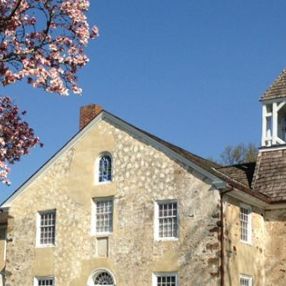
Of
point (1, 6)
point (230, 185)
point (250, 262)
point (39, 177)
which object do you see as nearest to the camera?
point (1, 6)

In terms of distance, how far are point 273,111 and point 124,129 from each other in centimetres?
662

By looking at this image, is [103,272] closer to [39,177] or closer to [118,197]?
[118,197]

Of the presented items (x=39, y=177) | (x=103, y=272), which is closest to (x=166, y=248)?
(x=103, y=272)

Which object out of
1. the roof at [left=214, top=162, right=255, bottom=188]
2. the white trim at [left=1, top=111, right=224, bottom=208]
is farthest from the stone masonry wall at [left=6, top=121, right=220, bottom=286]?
the roof at [left=214, top=162, right=255, bottom=188]

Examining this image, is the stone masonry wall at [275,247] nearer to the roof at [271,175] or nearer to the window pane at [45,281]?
the roof at [271,175]

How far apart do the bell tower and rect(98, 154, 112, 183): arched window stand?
6.76 metres

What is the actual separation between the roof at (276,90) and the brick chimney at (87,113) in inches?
292

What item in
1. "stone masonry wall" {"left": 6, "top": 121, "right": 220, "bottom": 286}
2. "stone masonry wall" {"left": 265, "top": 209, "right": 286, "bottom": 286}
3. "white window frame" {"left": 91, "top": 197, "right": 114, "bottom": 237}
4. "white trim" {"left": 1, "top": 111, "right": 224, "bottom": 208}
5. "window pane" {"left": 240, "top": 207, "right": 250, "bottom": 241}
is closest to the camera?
"stone masonry wall" {"left": 6, "top": 121, "right": 220, "bottom": 286}

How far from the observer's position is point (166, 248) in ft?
86.1

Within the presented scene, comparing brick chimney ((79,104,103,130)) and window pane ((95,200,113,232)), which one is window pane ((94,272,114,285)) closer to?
window pane ((95,200,113,232))

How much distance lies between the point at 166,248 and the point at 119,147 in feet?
15.6

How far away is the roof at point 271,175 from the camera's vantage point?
28562mm

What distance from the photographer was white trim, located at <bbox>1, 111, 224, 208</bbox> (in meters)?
26.2

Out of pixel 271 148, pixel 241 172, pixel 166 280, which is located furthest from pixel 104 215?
pixel 271 148
